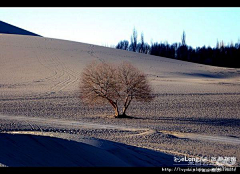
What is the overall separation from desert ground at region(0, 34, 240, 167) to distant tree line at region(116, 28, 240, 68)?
2469 centimetres

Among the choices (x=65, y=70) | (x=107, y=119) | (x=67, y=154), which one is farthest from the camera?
(x=65, y=70)

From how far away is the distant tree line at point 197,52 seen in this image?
88.1 meters

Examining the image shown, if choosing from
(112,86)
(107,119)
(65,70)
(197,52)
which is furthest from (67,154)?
(197,52)

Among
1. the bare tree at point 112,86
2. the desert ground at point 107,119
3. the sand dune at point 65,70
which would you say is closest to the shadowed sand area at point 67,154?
the desert ground at point 107,119

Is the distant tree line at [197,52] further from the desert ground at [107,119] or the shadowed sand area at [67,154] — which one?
the shadowed sand area at [67,154]

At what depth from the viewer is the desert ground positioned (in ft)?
40.9

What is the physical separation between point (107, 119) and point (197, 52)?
7557 cm

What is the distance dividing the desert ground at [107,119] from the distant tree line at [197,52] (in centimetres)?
2469

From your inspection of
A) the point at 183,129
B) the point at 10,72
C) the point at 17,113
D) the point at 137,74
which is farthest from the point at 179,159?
the point at 10,72

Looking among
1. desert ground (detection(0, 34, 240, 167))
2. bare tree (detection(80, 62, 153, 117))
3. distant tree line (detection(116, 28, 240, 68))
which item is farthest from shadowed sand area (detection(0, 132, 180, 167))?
distant tree line (detection(116, 28, 240, 68))

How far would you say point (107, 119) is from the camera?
83.7ft

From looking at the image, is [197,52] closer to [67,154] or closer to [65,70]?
[65,70]

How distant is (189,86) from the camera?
4481cm
